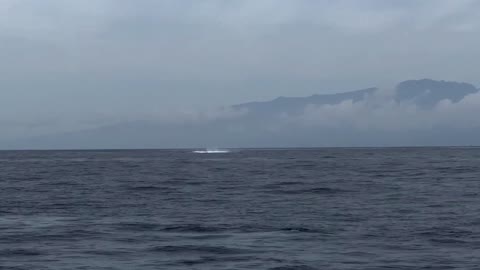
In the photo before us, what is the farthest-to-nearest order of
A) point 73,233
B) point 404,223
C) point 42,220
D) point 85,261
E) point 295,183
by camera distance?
point 295,183 < point 42,220 < point 404,223 < point 73,233 < point 85,261

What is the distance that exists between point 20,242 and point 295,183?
1408 inches

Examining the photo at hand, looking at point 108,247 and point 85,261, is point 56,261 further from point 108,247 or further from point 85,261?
point 108,247

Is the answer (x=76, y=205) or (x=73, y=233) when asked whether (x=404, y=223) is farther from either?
(x=76, y=205)

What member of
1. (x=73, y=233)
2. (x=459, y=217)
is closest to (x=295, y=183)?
(x=459, y=217)

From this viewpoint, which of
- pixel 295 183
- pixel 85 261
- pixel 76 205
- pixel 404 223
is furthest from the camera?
pixel 295 183

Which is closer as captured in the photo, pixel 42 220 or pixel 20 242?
pixel 20 242

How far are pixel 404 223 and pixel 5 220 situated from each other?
62.2 ft

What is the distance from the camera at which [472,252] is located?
2639cm

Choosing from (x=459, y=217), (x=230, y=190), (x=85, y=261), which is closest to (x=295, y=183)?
(x=230, y=190)

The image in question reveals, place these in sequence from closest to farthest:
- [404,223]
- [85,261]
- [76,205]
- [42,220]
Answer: [85,261] < [404,223] < [42,220] < [76,205]

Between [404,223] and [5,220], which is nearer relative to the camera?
[404,223]

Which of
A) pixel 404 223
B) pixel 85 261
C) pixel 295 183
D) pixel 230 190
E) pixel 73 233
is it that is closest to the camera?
pixel 85 261

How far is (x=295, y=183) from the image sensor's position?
6266 centimetres

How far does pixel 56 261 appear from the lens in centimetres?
2539
